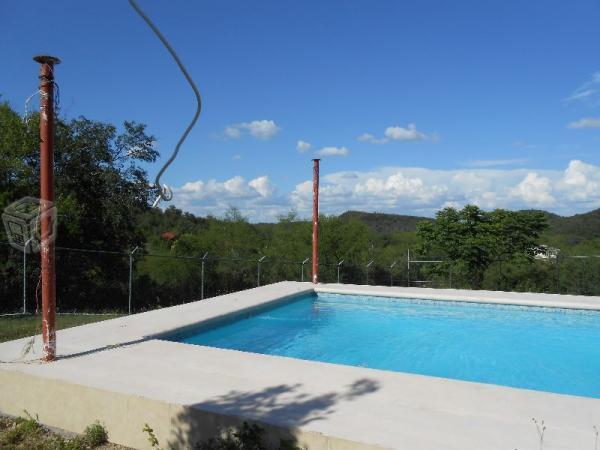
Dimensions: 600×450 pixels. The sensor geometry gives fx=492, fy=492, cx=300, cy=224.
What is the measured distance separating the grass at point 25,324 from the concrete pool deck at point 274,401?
1234 millimetres

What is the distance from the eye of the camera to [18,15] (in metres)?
5.50

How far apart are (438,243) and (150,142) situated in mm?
13236

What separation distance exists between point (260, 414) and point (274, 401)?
285mm

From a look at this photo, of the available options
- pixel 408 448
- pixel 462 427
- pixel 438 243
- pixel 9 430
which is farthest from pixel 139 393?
pixel 438 243

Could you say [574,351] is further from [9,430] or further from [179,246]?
[179,246]

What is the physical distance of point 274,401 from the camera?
10.9 ft

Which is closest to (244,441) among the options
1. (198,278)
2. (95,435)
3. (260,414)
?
(260,414)

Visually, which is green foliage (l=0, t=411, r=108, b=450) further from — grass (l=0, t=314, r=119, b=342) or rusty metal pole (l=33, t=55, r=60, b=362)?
grass (l=0, t=314, r=119, b=342)

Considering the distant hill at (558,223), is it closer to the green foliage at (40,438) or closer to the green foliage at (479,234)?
the green foliage at (479,234)

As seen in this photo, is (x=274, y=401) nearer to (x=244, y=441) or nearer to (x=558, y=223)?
(x=244, y=441)

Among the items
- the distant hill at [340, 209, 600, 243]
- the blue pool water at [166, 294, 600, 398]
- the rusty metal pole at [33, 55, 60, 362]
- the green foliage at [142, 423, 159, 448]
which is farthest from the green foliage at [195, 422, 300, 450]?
the distant hill at [340, 209, 600, 243]

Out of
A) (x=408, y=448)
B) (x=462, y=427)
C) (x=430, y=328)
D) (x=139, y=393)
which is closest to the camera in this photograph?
(x=408, y=448)

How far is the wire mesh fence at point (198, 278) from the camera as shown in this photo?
11.2m

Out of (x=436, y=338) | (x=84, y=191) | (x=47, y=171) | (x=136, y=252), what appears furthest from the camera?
(x=84, y=191)
